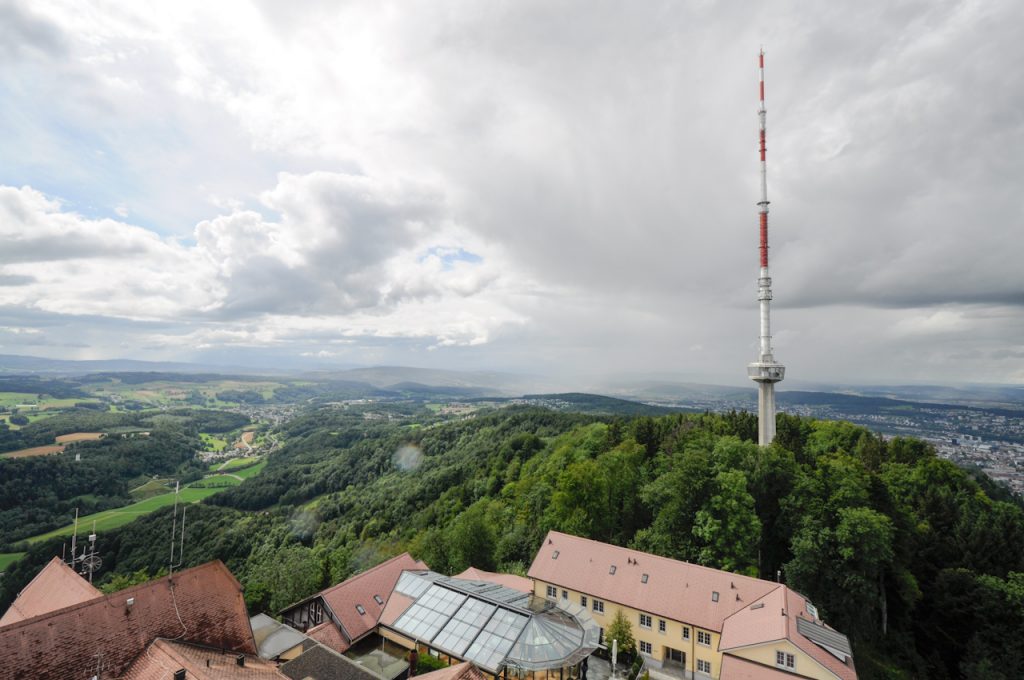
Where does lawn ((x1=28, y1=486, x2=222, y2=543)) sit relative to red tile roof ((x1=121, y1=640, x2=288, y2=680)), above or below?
below

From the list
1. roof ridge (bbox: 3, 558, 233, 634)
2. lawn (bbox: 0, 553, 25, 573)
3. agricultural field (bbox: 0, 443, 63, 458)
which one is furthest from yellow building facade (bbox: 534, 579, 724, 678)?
agricultural field (bbox: 0, 443, 63, 458)

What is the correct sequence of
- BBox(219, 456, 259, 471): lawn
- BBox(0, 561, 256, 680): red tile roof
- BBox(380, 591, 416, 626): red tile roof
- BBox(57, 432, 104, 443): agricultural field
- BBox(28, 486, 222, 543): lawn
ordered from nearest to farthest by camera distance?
BBox(0, 561, 256, 680): red tile roof → BBox(380, 591, 416, 626): red tile roof → BBox(28, 486, 222, 543): lawn → BBox(57, 432, 104, 443): agricultural field → BBox(219, 456, 259, 471): lawn

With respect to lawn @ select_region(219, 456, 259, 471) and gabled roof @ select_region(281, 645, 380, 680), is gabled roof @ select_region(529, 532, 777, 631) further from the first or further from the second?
lawn @ select_region(219, 456, 259, 471)

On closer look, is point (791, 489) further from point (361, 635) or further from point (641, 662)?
point (361, 635)

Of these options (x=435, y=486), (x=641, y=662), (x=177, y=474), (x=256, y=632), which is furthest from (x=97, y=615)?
(x=177, y=474)

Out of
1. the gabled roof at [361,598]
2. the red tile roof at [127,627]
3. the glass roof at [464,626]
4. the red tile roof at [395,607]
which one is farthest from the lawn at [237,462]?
the glass roof at [464,626]

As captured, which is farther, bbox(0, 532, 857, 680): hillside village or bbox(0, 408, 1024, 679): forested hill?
bbox(0, 408, 1024, 679): forested hill
